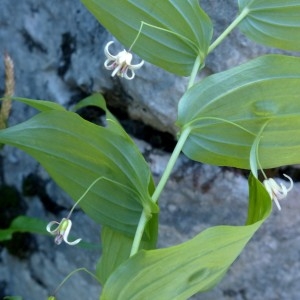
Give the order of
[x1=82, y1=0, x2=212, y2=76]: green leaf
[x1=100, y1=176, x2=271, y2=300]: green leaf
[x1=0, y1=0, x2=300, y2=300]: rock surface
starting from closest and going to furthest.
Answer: [x1=100, y1=176, x2=271, y2=300]: green leaf → [x1=82, y1=0, x2=212, y2=76]: green leaf → [x1=0, y1=0, x2=300, y2=300]: rock surface

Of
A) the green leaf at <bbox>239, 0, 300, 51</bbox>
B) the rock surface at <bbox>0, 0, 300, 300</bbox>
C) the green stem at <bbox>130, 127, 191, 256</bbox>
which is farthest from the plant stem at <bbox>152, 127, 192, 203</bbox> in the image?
the rock surface at <bbox>0, 0, 300, 300</bbox>

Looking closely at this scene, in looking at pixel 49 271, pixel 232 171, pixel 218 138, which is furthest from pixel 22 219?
pixel 218 138

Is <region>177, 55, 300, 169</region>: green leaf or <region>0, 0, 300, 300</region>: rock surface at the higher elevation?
<region>177, 55, 300, 169</region>: green leaf

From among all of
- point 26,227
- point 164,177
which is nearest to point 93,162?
point 164,177

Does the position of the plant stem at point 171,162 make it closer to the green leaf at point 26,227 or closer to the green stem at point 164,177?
the green stem at point 164,177

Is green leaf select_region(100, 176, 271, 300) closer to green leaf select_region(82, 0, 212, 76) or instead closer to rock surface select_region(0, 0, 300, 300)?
green leaf select_region(82, 0, 212, 76)

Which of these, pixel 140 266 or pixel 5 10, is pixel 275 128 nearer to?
pixel 140 266
